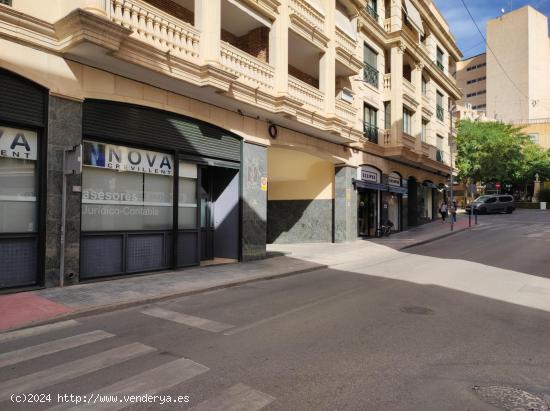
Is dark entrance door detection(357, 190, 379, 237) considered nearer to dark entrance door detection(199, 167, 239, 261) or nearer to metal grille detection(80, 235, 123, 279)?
dark entrance door detection(199, 167, 239, 261)

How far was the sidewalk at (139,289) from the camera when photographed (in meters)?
6.69

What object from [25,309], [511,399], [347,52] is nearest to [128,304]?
[25,309]

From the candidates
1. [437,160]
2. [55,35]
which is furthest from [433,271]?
[437,160]

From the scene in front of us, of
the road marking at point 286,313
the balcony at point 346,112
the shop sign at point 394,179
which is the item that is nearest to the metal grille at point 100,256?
the road marking at point 286,313

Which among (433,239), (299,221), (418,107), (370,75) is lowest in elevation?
(433,239)

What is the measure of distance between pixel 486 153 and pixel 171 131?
4358 cm

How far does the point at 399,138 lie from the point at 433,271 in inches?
522

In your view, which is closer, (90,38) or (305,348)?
(305,348)

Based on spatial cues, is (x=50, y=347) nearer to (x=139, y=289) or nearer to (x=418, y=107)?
(x=139, y=289)

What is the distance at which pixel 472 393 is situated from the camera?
388 cm

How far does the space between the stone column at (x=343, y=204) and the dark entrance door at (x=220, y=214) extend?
7.82 m

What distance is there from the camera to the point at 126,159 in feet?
32.8

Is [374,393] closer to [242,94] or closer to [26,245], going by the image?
[26,245]

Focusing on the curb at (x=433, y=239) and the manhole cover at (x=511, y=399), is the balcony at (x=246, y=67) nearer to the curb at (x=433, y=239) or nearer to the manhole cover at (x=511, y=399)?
the curb at (x=433, y=239)
